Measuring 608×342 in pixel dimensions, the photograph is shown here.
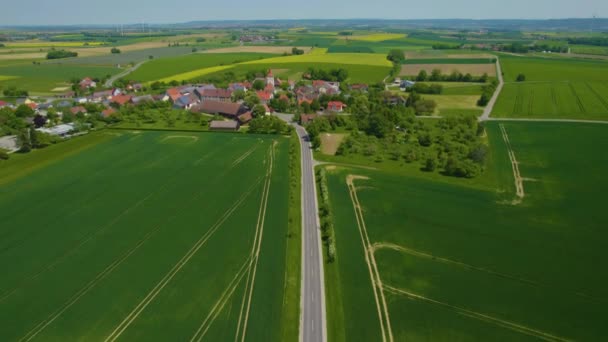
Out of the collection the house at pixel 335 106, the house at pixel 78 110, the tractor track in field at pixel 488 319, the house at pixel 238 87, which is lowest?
the tractor track in field at pixel 488 319

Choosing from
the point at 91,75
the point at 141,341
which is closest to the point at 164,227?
the point at 141,341

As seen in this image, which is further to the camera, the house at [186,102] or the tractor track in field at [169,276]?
the house at [186,102]

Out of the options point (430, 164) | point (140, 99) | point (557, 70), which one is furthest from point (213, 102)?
point (557, 70)

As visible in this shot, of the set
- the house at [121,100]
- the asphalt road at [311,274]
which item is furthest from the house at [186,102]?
the asphalt road at [311,274]

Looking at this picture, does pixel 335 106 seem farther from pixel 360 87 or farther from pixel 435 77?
pixel 435 77

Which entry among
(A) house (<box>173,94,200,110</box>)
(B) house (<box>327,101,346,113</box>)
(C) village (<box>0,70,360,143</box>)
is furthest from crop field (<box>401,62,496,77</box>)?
(A) house (<box>173,94,200,110</box>)

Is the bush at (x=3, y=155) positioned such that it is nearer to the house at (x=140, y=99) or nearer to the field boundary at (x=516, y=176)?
the house at (x=140, y=99)
